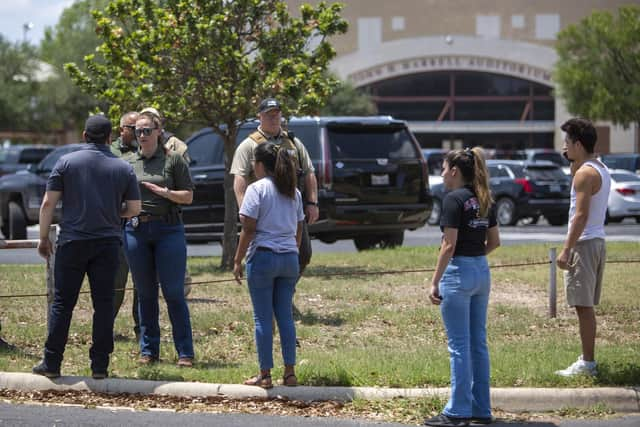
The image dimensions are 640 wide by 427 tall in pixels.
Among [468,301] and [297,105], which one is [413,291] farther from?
[468,301]

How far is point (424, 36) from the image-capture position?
64.5 meters

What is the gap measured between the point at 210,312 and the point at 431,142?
2088 inches

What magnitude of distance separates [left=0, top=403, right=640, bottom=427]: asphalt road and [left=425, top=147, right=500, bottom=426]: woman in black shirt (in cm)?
41

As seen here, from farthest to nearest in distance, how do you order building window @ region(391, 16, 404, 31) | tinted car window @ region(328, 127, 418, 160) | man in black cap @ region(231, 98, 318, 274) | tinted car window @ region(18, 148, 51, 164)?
building window @ region(391, 16, 404, 31)
tinted car window @ region(18, 148, 51, 164)
tinted car window @ region(328, 127, 418, 160)
man in black cap @ region(231, 98, 318, 274)

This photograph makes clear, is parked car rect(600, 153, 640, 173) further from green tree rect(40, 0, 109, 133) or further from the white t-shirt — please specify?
green tree rect(40, 0, 109, 133)

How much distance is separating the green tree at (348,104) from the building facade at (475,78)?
127 inches

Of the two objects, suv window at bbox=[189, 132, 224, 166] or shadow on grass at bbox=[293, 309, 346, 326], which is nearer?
shadow on grass at bbox=[293, 309, 346, 326]

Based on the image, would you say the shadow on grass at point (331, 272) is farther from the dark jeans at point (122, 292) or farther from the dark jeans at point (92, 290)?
the dark jeans at point (92, 290)

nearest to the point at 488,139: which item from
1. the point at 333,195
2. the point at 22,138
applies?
the point at 22,138

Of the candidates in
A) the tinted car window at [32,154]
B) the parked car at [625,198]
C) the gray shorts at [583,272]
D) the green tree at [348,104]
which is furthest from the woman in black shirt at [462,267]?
the green tree at [348,104]

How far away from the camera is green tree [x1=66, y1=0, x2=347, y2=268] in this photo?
14109mm

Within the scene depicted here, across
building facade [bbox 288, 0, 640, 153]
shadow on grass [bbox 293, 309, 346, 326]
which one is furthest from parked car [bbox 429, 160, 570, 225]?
building facade [bbox 288, 0, 640, 153]

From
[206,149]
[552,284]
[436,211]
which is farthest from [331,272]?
[436,211]

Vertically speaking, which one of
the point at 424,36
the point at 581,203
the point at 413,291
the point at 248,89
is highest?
the point at 424,36
